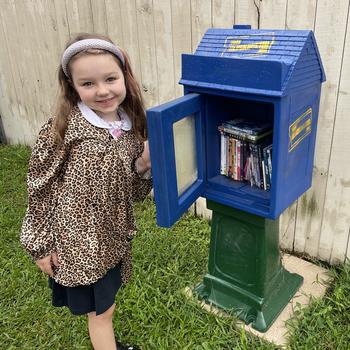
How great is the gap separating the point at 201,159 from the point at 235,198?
0.27 m

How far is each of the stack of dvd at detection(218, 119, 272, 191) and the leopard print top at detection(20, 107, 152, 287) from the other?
53cm

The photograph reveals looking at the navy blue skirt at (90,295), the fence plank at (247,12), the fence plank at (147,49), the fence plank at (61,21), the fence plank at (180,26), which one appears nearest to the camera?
the navy blue skirt at (90,295)

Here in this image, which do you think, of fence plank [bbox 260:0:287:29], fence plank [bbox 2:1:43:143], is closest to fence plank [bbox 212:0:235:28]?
fence plank [bbox 260:0:287:29]

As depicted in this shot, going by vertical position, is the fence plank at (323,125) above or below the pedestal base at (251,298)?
above

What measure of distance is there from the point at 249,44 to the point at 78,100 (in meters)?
0.75

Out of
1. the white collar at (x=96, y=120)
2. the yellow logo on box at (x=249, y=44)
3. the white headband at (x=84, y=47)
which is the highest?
the white headband at (x=84, y=47)

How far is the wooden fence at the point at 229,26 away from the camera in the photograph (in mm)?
2129

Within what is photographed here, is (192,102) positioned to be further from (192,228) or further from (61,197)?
(192,228)

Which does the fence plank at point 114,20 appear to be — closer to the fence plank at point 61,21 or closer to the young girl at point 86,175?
the fence plank at point 61,21

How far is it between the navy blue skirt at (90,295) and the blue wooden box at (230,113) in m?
0.36

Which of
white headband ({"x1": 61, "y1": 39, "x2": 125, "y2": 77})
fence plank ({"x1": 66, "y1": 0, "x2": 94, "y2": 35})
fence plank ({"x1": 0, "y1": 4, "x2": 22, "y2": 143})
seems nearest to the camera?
white headband ({"x1": 61, "y1": 39, "x2": 125, "y2": 77})

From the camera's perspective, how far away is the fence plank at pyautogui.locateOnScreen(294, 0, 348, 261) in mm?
2057

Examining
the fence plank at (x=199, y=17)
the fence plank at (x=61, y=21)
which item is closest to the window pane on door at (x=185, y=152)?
the fence plank at (x=199, y=17)

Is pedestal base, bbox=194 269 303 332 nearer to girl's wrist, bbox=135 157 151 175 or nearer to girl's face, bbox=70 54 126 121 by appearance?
girl's wrist, bbox=135 157 151 175
